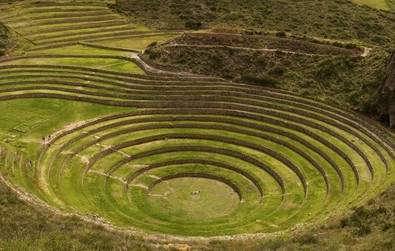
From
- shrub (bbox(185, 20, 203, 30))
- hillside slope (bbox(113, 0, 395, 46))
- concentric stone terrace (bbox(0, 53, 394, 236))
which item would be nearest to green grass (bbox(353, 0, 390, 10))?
hillside slope (bbox(113, 0, 395, 46))

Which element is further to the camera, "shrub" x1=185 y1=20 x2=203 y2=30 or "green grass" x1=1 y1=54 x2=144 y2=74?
"shrub" x1=185 y1=20 x2=203 y2=30

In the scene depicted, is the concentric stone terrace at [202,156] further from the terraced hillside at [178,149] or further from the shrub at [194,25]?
the shrub at [194,25]

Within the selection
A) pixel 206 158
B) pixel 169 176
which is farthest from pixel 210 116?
pixel 169 176

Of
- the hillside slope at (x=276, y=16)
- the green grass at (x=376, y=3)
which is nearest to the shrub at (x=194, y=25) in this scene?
the hillside slope at (x=276, y=16)

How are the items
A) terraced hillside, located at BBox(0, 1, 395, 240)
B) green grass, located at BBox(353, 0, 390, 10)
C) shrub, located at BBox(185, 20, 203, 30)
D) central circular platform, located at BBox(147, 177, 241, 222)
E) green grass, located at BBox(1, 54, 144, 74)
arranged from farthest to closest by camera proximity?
green grass, located at BBox(353, 0, 390, 10), shrub, located at BBox(185, 20, 203, 30), green grass, located at BBox(1, 54, 144, 74), central circular platform, located at BBox(147, 177, 241, 222), terraced hillside, located at BBox(0, 1, 395, 240)

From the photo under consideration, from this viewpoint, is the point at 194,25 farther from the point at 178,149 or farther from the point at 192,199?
the point at 192,199

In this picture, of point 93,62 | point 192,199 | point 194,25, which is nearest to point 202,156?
point 192,199

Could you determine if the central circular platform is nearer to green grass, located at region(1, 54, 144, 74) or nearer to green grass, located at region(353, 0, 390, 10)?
green grass, located at region(1, 54, 144, 74)

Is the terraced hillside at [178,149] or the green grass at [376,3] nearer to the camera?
the terraced hillside at [178,149]
